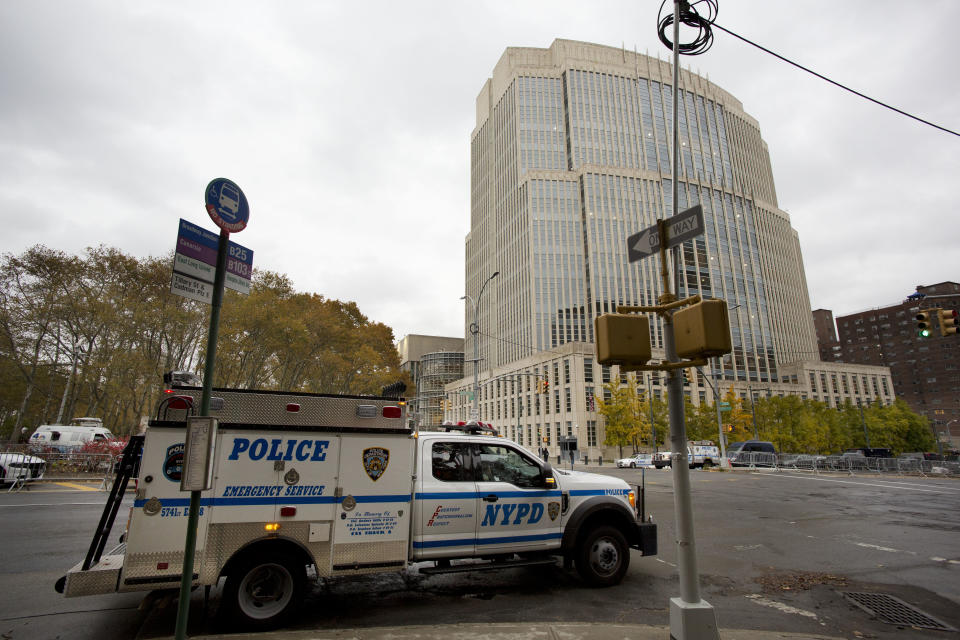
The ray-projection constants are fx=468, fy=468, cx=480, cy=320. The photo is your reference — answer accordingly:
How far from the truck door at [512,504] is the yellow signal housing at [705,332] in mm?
3126

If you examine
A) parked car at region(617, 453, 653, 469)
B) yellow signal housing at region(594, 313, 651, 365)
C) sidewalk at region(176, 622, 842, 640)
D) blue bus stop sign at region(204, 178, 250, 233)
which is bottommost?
parked car at region(617, 453, 653, 469)

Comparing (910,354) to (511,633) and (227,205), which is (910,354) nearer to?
(511,633)

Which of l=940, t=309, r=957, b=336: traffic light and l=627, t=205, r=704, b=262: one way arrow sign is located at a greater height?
l=940, t=309, r=957, b=336: traffic light

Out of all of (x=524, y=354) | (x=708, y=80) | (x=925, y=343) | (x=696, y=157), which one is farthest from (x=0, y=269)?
(x=925, y=343)

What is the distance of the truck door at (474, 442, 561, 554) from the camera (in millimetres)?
5867

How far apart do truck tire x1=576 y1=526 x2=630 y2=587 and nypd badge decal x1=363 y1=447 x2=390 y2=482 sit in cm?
291

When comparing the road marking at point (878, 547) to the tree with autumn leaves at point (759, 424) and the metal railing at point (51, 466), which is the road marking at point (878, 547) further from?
the tree with autumn leaves at point (759, 424)

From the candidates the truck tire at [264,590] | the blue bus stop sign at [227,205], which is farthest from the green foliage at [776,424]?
the blue bus stop sign at [227,205]

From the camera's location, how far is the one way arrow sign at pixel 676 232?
4.46m

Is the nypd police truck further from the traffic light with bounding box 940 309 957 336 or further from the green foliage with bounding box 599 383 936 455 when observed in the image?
the green foliage with bounding box 599 383 936 455

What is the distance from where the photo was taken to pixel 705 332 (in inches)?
146

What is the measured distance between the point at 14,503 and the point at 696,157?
354ft

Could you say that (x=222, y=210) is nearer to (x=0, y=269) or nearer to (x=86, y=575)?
(x=86, y=575)

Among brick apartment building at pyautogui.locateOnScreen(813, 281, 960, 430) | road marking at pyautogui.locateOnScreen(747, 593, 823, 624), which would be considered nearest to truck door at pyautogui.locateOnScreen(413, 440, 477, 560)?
road marking at pyautogui.locateOnScreen(747, 593, 823, 624)
